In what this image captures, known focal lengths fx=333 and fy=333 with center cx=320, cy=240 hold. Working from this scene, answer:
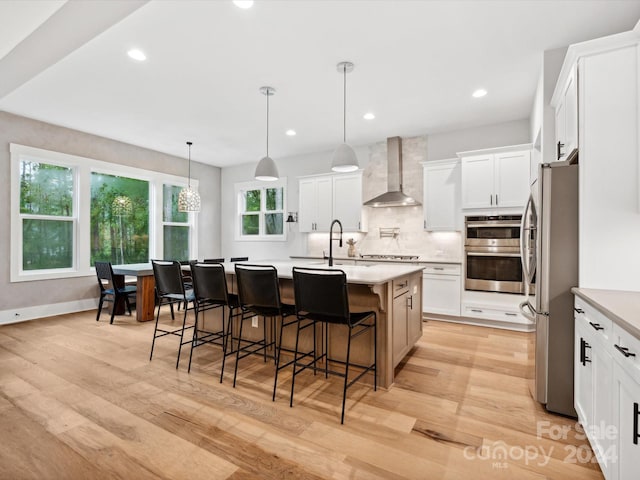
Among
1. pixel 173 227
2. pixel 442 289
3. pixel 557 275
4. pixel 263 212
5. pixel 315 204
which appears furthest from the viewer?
pixel 263 212

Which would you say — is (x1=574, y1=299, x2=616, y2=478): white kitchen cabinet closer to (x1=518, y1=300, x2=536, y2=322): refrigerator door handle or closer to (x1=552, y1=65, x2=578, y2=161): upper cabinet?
(x1=518, y1=300, x2=536, y2=322): refrigerator door handle

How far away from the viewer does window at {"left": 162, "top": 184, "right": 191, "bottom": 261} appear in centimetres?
679

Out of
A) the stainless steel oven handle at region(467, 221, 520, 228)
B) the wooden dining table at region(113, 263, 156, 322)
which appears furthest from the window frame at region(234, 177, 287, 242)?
the stainless steel oven handle at region(467, 221, 520, 228)

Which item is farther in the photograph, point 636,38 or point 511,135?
point 511,135

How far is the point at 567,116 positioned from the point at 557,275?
1.27m

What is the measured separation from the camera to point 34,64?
3.36 m

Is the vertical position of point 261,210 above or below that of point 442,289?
above

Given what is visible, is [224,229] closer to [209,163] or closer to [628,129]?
[209,163]

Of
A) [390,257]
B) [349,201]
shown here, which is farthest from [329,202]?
[390,257]

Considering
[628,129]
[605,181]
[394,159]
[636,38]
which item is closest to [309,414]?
[605,181]

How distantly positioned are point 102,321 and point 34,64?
11.0ft

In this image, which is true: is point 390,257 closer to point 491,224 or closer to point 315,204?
point 491,224

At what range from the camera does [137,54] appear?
313 cm

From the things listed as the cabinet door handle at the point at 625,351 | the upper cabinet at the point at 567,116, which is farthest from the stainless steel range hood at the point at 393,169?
the cabinet door handle at the point at 625,351
